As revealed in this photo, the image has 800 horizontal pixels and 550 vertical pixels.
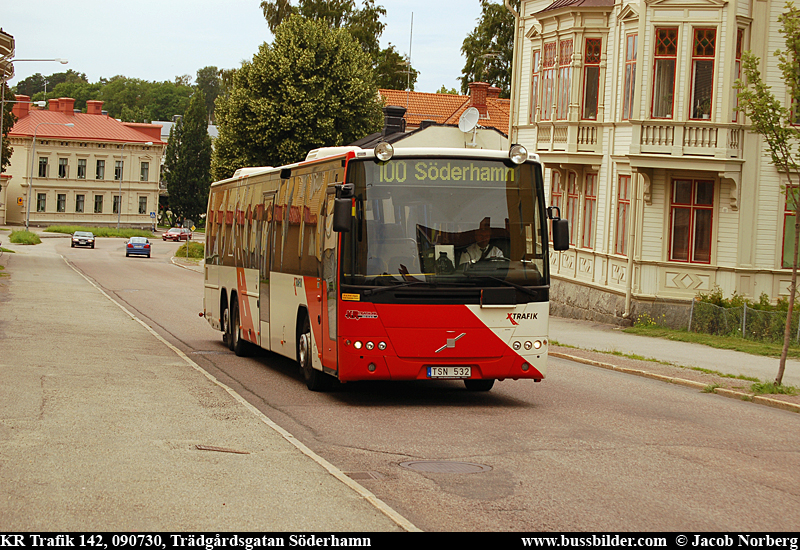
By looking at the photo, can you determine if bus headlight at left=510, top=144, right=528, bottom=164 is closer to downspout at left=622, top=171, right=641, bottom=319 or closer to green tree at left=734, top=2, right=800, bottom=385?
green tree at left=734, top=2, right=800, bottom=385

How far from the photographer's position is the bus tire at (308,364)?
43.2ft

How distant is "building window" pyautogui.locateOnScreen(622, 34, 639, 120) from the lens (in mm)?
27312

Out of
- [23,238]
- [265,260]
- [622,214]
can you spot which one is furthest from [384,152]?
[23,238]

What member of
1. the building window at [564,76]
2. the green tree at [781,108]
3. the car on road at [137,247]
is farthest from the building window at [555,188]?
the car on road at [137,247]

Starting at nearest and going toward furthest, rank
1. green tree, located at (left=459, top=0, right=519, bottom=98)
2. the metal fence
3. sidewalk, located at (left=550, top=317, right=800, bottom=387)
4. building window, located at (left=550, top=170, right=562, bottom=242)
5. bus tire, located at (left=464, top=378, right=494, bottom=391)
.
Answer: bus tire, located at (left=464, top=378, right=494, bottom=391), sidewalk, located at (left=550, top=317, right=800, bottom=387), the metal fence, building window, located at (left=550, top=170, right=562, bottom=242), green tree, located at (left=459, top=0, right=519, bottom=98)

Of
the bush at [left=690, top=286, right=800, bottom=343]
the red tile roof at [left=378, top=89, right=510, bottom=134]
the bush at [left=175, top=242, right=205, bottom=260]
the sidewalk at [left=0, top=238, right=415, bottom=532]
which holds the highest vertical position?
the red tile roof at [left=378, top=89, right=510, bottom=134]

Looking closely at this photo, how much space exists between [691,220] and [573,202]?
603 cm

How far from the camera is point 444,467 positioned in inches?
335

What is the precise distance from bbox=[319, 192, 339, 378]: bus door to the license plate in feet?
3.61

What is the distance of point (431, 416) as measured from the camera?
37.5 feet

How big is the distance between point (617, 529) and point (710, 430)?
4.80m

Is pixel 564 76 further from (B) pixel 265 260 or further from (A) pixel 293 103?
(B) pixel 265 260

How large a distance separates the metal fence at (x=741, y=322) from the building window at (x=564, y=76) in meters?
8.53

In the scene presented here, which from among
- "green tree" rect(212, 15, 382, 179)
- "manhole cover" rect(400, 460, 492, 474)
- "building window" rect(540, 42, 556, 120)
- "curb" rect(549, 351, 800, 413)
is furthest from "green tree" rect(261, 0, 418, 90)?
"manhole cover" rect(400, 460, 492, 474)
